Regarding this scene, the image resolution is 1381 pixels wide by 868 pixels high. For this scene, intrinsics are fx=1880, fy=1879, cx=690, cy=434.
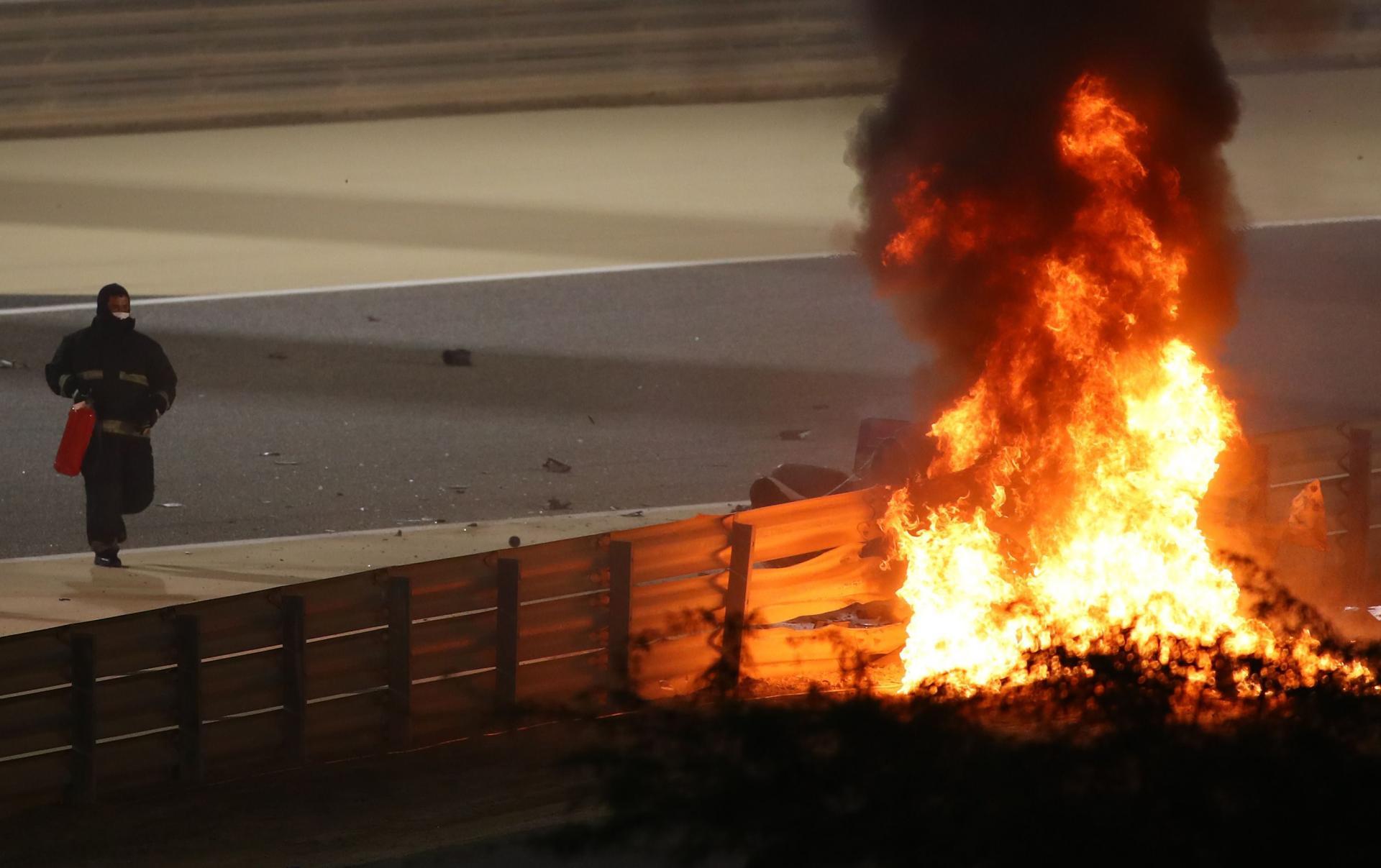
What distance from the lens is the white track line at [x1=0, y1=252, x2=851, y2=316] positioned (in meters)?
17.3

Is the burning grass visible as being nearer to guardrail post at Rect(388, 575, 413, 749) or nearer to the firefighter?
guardrail post at Rect(388, 575, 413, 749)

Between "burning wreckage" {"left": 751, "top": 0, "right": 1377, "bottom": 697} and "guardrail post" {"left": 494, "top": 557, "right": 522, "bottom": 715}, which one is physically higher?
"burning wreckage" {"left": 751, "top": 0, "right": 1377, "bottom": 697}

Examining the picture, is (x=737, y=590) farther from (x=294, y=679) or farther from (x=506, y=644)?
(x=294, y=679)

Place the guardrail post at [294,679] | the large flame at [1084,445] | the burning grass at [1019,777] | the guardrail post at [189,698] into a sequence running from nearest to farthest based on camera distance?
the burning grass at [1019,777] → the guardrail post at [189,698] → the guardrail post at [294,679] → the large flame at [1084,445]

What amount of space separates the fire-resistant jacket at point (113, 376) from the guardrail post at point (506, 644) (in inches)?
149

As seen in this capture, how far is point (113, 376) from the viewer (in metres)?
12.6

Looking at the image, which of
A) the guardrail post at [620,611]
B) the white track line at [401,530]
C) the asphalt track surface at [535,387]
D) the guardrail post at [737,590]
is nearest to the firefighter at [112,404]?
the white track line at [401,530]

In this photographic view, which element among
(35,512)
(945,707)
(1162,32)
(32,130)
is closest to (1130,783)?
(945,707)

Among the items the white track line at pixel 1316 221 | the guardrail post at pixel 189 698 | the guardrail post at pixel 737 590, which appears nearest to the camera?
the guardrail post at pixel 189 698

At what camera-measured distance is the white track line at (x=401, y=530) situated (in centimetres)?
1290

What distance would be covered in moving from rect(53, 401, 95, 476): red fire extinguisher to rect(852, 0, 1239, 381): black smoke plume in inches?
210

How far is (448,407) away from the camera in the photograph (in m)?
15.5

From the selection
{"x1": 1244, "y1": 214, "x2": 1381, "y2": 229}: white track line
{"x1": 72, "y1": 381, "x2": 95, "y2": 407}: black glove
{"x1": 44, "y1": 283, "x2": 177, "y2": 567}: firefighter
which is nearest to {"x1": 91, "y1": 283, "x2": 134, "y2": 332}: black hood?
{"x1": 44, "y1": 283, "x2": 177, "y2": 567}: firefighter

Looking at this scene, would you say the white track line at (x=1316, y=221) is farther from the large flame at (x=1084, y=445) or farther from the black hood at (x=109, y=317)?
the black hood at (x=109, y=317)
